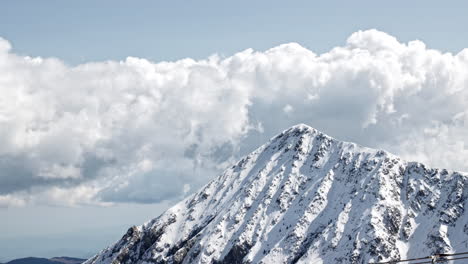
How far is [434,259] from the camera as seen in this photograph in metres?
42.0

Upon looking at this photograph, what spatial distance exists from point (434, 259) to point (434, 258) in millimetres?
228

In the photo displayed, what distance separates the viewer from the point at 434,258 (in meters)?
41.8
